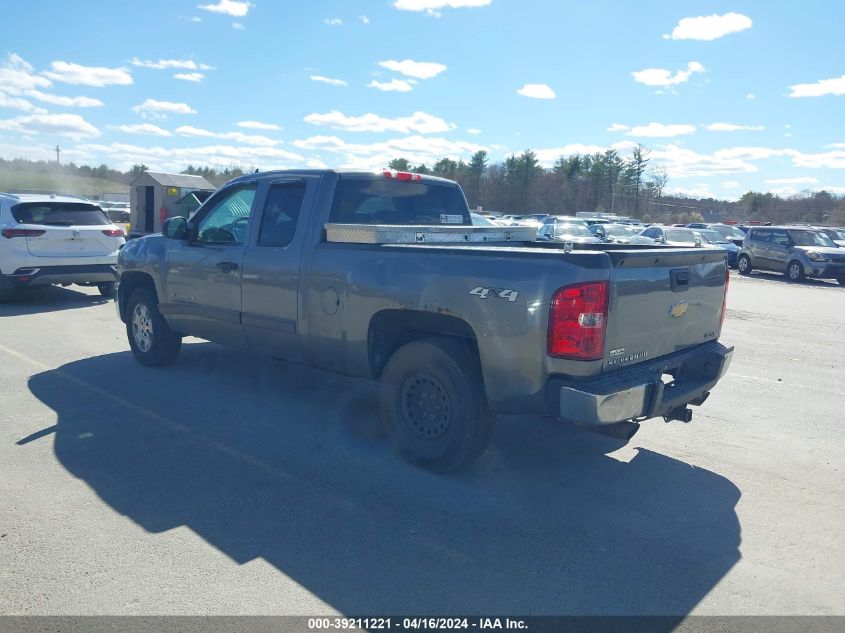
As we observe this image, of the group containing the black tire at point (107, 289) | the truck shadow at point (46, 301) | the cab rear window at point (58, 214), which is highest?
the cab rear window at point (58, 214)

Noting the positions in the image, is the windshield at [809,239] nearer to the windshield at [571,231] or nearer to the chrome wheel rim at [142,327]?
the windshield at [571,231]

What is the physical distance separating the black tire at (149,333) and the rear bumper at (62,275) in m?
4.60

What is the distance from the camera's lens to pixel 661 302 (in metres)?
4.44

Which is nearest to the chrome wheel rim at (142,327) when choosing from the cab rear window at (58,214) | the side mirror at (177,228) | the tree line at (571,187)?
the side mirror at (177,228)

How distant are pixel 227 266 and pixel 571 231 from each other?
2079 centimetres

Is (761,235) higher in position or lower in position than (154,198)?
lower

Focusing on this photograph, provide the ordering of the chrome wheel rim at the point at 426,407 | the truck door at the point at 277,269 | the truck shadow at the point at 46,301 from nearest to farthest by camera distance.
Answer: the chrome wheel rim at the point at 426,407 < the truck door at the point at 277,269 < the truck shadow at the point at 46,301

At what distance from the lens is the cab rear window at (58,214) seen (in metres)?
11.5

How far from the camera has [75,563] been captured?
11.7 ft

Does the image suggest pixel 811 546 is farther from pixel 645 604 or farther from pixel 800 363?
pixel 800 363

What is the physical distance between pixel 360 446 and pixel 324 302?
1.13 metres

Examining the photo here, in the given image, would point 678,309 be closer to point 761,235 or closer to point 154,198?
point 761,235

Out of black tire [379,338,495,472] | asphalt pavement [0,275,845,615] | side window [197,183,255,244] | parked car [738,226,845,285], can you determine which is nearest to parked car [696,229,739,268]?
parked car [738,226,845,285]

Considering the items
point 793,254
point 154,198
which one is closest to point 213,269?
point 793,254
